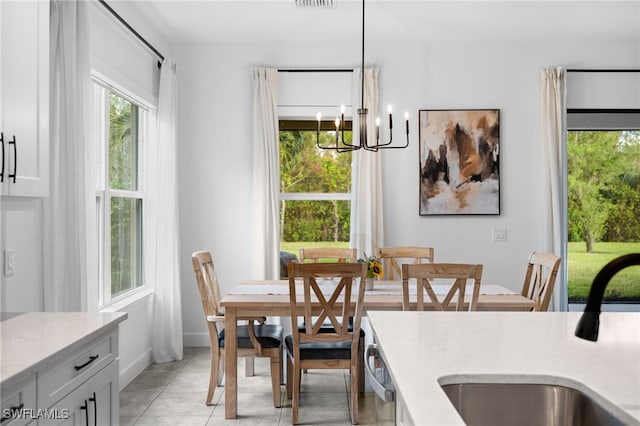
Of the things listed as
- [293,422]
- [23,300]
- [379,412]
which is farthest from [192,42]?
[379,412]

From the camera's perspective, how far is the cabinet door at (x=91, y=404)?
64.1 inches

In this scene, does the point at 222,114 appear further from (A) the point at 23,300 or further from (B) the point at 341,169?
(A) the point at 23,300

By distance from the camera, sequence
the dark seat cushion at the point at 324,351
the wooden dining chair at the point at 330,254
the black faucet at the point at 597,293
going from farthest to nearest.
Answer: the wooden dining chair at the point at 330,254
the dark seat cushion at the point at 324,351
the black faucet at the point at 597,293

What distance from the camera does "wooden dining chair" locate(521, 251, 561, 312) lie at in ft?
10.5

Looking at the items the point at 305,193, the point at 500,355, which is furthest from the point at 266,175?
the point at 500,355

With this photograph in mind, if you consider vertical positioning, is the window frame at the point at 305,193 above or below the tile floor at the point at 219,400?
above

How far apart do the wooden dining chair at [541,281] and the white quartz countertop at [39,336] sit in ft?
7.91

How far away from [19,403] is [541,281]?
3.07 metres

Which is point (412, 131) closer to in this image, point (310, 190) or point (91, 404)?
point (310, 190)

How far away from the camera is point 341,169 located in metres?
5.02

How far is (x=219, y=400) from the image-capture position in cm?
350

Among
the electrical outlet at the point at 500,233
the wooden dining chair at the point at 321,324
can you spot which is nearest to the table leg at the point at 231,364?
the wooden dining chair at the point at 321,324

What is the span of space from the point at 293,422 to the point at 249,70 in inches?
124

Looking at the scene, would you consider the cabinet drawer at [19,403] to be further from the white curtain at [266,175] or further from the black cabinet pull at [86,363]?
the white curtain at [266,175]
